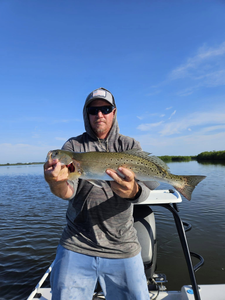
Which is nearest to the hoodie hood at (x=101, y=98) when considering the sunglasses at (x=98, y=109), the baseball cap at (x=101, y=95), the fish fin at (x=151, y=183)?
the baseball cap at (x=101, y=95)

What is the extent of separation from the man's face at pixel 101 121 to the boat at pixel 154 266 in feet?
6.21

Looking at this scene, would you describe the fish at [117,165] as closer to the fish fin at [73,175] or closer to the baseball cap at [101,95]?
the fish fin at [73,175]

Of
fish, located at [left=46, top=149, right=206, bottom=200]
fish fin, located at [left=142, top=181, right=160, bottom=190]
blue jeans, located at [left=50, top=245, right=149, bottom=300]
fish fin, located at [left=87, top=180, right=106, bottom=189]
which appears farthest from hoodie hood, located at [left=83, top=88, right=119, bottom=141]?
blue jeans, located at [left=50, top=245, right=149, bottom=300]

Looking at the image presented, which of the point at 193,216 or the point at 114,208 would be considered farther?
the point at 193,216

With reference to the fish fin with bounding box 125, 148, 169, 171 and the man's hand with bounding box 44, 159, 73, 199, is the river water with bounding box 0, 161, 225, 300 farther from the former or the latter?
the man's hand with bounding box 44, 159, 73, 199

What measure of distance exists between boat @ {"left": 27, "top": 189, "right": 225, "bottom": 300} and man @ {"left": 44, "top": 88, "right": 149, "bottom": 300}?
3.34ft

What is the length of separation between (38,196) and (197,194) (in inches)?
551

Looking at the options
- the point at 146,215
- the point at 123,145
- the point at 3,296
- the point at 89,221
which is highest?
the point at 123,145

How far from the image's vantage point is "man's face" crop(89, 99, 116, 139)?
333 cm

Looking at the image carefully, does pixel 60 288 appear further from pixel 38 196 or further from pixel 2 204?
pixel 38 196

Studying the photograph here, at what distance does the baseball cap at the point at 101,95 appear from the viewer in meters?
3.30

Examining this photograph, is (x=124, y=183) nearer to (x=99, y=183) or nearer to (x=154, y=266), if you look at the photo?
(x=99, y=183)

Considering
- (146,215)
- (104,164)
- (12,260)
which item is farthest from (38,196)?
(104,164)

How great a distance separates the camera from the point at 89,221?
2.80 m
